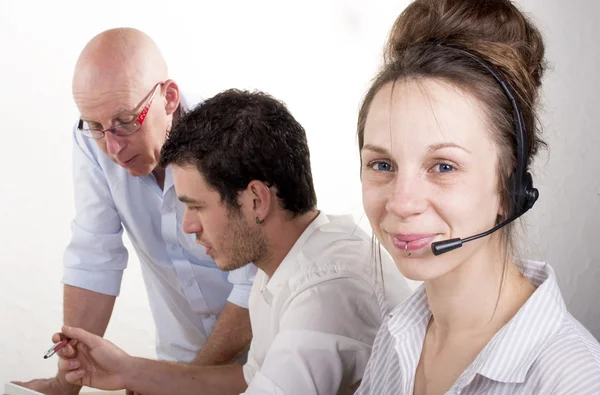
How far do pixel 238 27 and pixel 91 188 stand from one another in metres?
0.55

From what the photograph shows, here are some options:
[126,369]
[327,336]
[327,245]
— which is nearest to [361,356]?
[327,336]

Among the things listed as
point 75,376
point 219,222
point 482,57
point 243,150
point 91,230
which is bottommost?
point 75,376

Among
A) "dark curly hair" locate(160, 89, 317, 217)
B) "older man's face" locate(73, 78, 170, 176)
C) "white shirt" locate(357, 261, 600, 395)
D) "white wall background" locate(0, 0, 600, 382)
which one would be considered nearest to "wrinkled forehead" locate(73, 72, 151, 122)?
"older man's face" locate(73, 78, 170, 176)

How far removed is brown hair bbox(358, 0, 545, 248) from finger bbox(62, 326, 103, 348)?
0.71 meters

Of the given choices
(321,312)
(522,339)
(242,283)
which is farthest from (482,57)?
(242,283)

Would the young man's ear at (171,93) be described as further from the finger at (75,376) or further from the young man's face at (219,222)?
the finger at (75,376)

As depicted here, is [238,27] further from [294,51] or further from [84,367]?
[84,367]

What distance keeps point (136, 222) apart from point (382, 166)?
94 centimetres

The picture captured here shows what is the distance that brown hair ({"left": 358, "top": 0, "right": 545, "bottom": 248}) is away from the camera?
924 millimetres

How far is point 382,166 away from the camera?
95cm

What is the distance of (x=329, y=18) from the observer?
2.16m

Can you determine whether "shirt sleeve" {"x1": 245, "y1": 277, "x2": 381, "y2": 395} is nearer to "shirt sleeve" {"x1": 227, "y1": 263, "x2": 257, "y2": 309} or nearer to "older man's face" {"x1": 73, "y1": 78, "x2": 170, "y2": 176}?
"shirt sleeve" {"x1": 227, "y1": 263, "x2": 257, "y2": 309}

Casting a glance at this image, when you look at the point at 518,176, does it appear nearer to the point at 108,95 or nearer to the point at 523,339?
the point at 523,339

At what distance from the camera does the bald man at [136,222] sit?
1688mm
